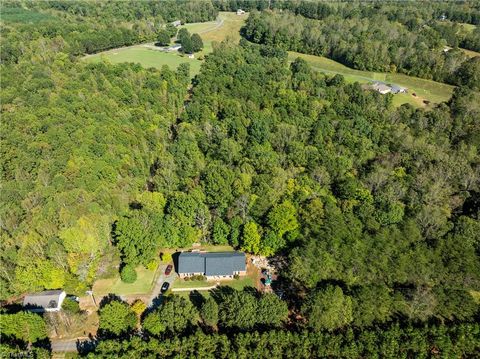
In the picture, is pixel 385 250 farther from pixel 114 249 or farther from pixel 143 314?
pixel 114 249

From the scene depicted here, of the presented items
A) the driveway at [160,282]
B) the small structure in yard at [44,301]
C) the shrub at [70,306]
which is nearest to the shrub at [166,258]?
the driveway at [160,282]

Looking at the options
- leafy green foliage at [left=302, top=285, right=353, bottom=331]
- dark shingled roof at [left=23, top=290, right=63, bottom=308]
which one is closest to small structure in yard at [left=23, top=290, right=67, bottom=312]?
dark shingled roof at [left=23, top=290, right=63, bottom=308]

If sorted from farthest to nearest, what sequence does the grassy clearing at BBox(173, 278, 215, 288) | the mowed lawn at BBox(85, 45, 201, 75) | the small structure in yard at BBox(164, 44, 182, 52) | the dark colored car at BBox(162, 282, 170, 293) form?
the small structure in yard at BBox(164, 44, 182, 52) < the mowed lawn at BBox(85, 45, 201, 75) < the grassy clearing at BBox(173, 278, 215, 288) < the dark colored car at BBox(162, 282, 170, 293)

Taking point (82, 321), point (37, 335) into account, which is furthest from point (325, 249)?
point (37, 335)

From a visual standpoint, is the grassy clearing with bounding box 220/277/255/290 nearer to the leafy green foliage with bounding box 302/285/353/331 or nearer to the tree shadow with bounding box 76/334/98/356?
the leafy green foliage with bounding box 302/285/353/331

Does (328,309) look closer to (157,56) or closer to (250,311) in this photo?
(250,311)

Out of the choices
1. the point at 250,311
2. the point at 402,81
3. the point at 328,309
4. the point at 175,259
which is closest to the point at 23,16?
the point at 175,259

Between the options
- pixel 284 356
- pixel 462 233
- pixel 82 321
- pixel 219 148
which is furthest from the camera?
pixel 219 148
